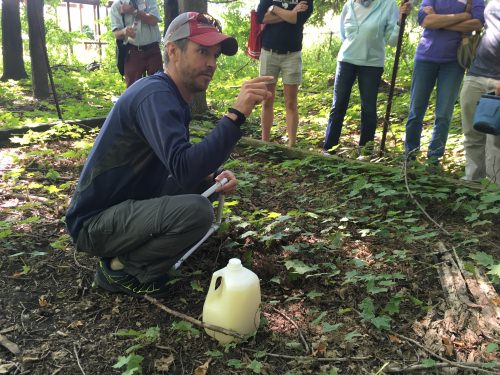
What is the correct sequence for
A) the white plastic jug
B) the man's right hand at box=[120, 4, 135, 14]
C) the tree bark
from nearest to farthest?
1. the white plastic jug
2. the man's right hand at box=[120, 4, 135, 14]
3. the tree bark

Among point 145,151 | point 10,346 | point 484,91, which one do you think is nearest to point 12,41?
point 145,151

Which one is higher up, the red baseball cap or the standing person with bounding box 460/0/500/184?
the red baseball cap

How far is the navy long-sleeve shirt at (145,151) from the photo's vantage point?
6.76 ft

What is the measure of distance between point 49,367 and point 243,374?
88cm

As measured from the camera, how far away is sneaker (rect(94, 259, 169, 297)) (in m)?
2.46

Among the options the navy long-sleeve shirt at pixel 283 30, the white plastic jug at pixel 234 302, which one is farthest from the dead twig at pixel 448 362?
the navy long-sleeve shirt at pixel 283 30

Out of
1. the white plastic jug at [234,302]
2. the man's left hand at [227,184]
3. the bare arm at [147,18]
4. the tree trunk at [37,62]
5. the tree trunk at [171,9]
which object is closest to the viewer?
the white plastic jug at [234,302]

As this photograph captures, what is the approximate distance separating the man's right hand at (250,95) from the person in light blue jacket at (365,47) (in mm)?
2502

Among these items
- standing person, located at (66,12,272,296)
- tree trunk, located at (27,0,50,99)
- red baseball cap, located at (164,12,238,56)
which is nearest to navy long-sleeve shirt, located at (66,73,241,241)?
standing person, located at (66,12,272,296)

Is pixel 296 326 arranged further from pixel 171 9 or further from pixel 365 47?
pixel 171 9

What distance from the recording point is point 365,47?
4434 millimetres

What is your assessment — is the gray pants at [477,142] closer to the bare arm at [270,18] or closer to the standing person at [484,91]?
A: the standing person at [484,91]

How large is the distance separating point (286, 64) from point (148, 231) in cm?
322

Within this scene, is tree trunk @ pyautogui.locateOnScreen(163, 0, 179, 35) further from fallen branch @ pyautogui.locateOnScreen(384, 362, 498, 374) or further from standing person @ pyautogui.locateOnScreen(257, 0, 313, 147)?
fallen branch @ pyautogui.locateOnScreen(384, 362, 498, 374)
